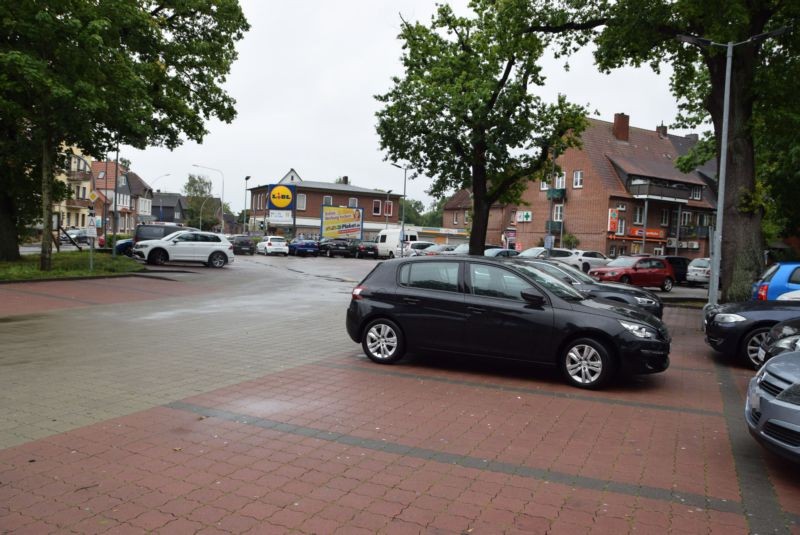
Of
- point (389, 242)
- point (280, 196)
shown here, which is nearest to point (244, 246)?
point (389, 242)

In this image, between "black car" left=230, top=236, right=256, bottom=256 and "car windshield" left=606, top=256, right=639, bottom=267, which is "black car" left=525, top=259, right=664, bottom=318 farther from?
"black car" left=230, top=236, right=256, bottom=256

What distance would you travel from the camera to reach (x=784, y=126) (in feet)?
63.2

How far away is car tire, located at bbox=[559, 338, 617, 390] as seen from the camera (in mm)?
7094

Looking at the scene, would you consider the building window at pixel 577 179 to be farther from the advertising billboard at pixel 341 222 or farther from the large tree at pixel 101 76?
the large tree at pixel 101 76

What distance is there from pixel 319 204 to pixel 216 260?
45410 millimetres

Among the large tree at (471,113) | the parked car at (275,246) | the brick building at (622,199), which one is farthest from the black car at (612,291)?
the parked car at (275,246)

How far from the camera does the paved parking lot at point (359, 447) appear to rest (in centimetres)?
377

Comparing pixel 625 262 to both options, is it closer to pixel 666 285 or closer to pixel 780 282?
pixel 666 285

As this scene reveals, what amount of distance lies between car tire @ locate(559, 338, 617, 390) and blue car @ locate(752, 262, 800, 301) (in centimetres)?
600

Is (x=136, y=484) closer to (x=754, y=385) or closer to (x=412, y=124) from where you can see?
(x=754, y=385)

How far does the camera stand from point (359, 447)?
4.98 metres

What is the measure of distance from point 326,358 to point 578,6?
1571cm

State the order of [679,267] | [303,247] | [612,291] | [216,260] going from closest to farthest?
[612,291] → [216,260] → [679,267] → [303,247]

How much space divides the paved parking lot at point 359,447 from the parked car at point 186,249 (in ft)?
66.6
